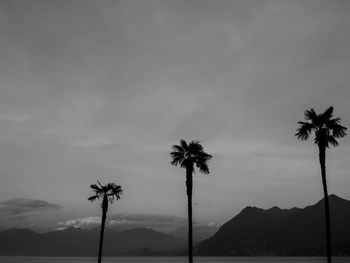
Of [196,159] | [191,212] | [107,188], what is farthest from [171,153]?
[107,188]

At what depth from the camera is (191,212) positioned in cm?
4044

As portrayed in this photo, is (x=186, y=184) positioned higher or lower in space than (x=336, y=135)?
lower

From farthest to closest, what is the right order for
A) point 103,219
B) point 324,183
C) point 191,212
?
1. point 103,219
2. point 191,212
3. point 324,183

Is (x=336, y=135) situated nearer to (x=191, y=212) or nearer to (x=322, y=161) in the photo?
(x=322, y=161)

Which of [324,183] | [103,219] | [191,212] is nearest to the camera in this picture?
[324,183]

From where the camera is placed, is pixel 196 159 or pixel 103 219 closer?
pixel 196 159

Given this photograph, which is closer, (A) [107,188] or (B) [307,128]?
(B) [307,128]

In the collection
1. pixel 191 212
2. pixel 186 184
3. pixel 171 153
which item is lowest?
pixel 191 212

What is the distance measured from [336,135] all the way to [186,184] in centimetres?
1396

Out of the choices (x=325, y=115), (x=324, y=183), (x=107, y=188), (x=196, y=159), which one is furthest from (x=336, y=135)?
(x=107, y=188)

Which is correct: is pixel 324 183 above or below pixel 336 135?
below

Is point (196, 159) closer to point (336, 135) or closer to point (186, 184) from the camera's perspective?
point (186, 184)

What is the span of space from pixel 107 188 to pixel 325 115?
25.2 meters

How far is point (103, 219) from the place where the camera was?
49750 millimetres
